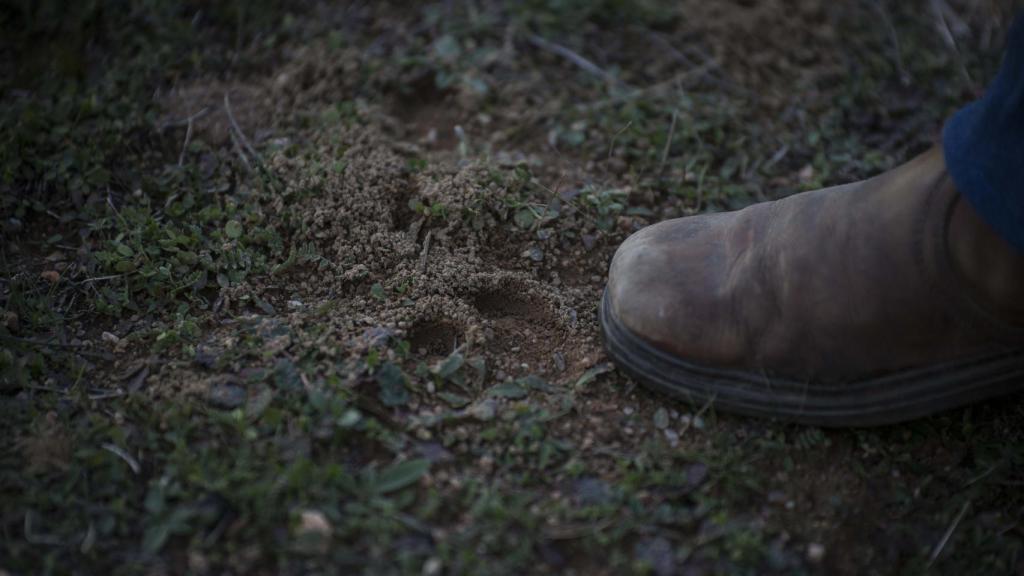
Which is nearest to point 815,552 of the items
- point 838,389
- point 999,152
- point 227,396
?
point 838,389

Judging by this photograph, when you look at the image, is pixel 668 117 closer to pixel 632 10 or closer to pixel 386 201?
pixel 632 10

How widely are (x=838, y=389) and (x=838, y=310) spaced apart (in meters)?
0.14

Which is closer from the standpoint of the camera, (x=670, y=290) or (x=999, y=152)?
(x=999, y=152)

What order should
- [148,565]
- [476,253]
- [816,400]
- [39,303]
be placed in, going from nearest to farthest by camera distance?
1. [148,565]
2. [816,400]
3. [39,303]
4. [476,253]

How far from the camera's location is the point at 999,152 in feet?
4.32

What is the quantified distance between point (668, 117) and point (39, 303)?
1.48m

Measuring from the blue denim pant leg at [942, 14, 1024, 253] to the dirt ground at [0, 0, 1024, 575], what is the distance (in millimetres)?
446

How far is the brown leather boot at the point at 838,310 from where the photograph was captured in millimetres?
1425

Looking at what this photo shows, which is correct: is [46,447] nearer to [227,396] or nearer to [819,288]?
[227,396]

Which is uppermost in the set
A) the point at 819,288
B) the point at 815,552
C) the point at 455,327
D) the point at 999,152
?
the point at 999,152

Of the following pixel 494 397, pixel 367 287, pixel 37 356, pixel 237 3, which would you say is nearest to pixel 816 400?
pixel 494 397

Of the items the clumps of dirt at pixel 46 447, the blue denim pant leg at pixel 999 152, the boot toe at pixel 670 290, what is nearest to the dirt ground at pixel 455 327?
the clumps of dirt at pixel 46 447

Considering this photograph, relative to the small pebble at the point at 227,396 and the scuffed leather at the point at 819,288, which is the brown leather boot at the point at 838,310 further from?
the small pebble at the point at 227,396

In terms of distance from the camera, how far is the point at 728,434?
154 cm
